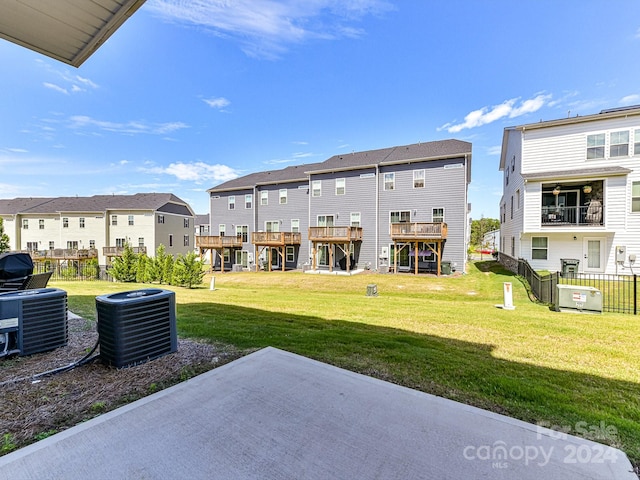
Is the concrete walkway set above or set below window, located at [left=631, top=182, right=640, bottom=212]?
below

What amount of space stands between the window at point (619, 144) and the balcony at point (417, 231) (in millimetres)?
8223

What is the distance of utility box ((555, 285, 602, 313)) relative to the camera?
7680 millimetres

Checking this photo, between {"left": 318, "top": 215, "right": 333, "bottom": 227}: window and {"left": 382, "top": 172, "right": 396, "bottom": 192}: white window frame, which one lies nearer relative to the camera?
{"left": 382, "top": 172, "right": 396, "bottom": 192}: white window frame

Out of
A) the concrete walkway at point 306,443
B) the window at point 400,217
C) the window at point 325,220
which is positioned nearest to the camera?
the concrete walkway at point 306,443

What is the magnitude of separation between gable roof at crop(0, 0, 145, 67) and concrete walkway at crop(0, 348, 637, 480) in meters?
3.70

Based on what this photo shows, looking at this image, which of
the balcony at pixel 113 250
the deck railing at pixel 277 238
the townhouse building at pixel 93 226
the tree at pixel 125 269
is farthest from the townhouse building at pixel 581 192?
the balcony at pixel 113 250

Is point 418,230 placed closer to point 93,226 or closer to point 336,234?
point 336,234

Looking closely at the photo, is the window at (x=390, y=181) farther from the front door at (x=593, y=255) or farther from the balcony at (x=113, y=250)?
the balcony at (x=113, y=250)

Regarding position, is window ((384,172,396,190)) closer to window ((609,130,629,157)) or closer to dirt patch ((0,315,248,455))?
window ((609,130,629,157))

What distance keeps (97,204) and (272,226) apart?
2225 centimetres

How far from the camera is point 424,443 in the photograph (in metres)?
2.12

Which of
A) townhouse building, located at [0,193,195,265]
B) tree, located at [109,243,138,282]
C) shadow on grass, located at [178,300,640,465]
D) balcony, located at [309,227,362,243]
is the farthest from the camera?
townhouse building, located at [0,193,195,265]

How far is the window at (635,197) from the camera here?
43.0 ft

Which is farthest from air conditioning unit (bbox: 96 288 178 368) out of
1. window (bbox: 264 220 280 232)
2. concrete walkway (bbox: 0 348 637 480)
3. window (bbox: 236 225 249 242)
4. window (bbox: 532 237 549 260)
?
window (bbox: 236 225 249 242)
